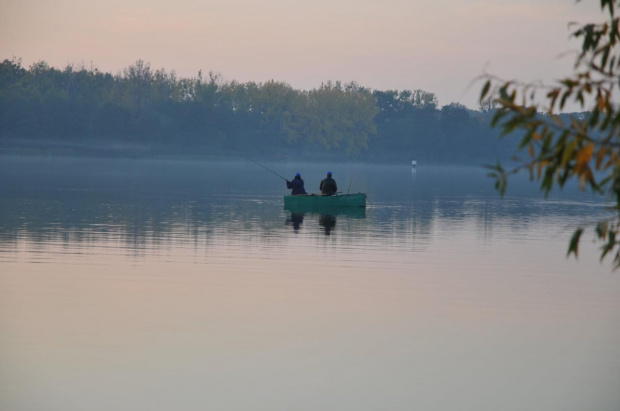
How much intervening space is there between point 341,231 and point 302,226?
2225mm

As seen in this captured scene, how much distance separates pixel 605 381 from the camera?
40.8 feet

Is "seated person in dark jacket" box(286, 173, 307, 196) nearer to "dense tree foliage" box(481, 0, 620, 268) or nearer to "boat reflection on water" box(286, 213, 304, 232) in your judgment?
"boat reflection on water" box(286, 213, 304, 232)

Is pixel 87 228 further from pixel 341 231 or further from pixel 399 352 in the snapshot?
pixel 399 352

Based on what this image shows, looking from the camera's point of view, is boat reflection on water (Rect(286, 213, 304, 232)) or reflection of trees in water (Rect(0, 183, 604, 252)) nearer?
reflection of trees in water (Rect(0, 183, 604, 252))

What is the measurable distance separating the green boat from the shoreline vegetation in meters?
103

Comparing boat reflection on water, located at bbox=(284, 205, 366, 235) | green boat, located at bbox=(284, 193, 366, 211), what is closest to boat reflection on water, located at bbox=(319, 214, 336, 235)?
boat reflection on water, located at bbox=(284, 205, 366, 235)

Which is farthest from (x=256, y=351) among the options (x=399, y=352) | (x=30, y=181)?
(x=30, y=181)

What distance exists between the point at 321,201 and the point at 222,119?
11843 cm

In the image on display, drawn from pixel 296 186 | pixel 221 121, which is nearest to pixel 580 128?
pixel 296 186

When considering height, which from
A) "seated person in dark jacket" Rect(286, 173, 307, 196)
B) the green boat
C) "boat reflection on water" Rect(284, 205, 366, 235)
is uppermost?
"seated person in dark jacket" Rect(286, 173, 307, 196)

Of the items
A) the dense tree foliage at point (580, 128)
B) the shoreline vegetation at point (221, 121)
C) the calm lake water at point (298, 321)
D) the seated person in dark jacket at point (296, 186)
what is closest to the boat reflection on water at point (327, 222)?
the calm lake water at point (298, 321)

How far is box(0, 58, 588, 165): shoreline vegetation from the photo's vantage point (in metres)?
139

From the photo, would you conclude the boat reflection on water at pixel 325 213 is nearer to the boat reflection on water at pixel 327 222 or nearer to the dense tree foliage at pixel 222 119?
the boat reflection on water at pixel 327 222

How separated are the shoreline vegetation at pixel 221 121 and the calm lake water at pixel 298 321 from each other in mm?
113291
